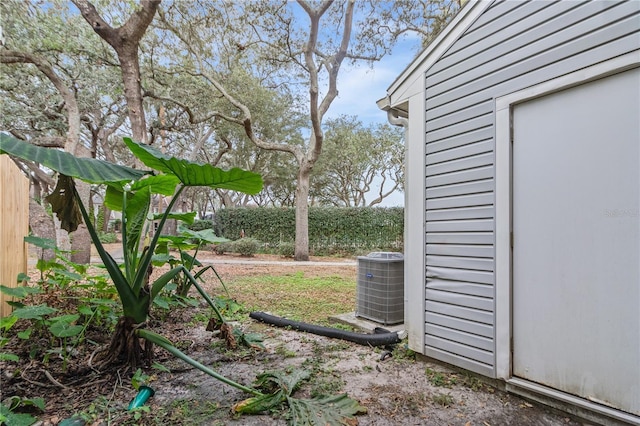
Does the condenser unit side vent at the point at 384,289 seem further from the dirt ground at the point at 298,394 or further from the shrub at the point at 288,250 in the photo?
the shrub at the point at 288,250

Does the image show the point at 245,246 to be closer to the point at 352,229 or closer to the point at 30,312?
the point at 352,229

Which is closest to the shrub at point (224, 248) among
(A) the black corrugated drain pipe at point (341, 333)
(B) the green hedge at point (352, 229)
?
(B) the green hedge at point (352, 229)

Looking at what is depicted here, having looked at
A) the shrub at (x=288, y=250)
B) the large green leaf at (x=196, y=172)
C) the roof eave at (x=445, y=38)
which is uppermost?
the roof eave at (x=445, y=38)

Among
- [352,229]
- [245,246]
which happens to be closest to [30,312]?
[245,246]

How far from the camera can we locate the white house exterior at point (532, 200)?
1678 mm

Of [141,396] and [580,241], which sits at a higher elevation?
[580,241]

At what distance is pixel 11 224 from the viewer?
2689 millimetres

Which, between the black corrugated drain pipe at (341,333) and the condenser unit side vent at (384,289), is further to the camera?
the condenser unit side vent at (384,289)

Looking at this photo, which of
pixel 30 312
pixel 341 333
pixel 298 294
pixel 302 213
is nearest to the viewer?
pixel 30 312

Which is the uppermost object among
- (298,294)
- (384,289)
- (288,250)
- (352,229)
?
(352,229)

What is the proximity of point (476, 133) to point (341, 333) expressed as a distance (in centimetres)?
213

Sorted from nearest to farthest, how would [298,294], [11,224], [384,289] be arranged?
[11,224]
[384,289]
[298,294]

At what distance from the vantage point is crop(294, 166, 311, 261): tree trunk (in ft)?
32.0

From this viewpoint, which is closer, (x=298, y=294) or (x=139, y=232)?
(x=139, y=232)
